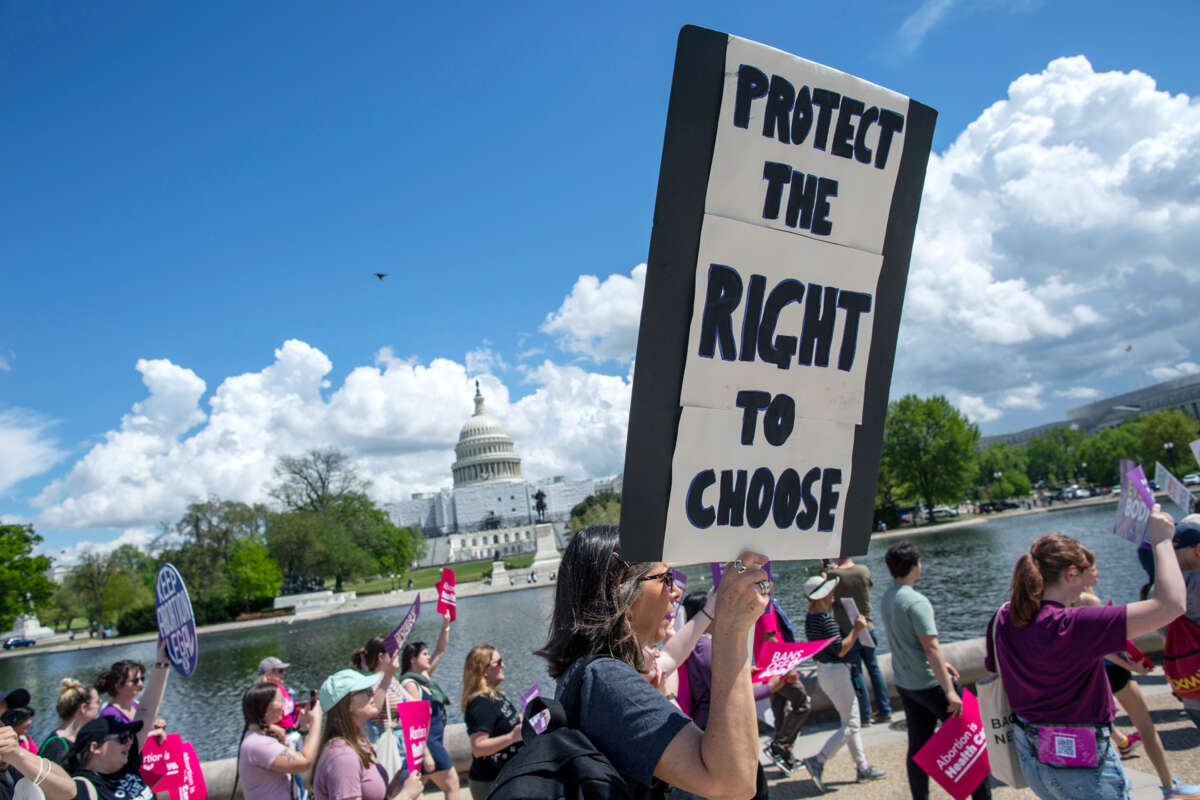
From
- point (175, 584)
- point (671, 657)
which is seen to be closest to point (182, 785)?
point (175, 584)

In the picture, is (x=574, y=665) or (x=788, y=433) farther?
(x=788, y=433)

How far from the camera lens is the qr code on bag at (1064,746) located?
293 centimetres

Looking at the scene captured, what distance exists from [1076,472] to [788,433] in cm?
11545

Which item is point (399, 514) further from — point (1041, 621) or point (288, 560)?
point (1041, 621)

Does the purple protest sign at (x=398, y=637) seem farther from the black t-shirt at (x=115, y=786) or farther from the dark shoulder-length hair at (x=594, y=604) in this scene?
the dark shoulder-length hair at (x=594, y=604)

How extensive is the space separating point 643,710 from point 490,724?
3.07 metres

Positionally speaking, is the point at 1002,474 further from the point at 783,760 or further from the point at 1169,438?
A: the point at 783,760

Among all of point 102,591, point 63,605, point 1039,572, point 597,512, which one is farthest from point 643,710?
point 597,512

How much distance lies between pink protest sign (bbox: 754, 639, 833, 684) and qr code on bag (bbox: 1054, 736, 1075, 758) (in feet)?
5.49

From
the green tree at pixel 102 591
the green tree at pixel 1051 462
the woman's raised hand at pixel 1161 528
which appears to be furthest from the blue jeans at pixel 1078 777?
the green tree at pixel 1051 462

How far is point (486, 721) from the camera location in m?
4.41

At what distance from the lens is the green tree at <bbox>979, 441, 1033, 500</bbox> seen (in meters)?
92.9

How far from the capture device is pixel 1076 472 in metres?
100

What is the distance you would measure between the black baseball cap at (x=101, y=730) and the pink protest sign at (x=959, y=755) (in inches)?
163
